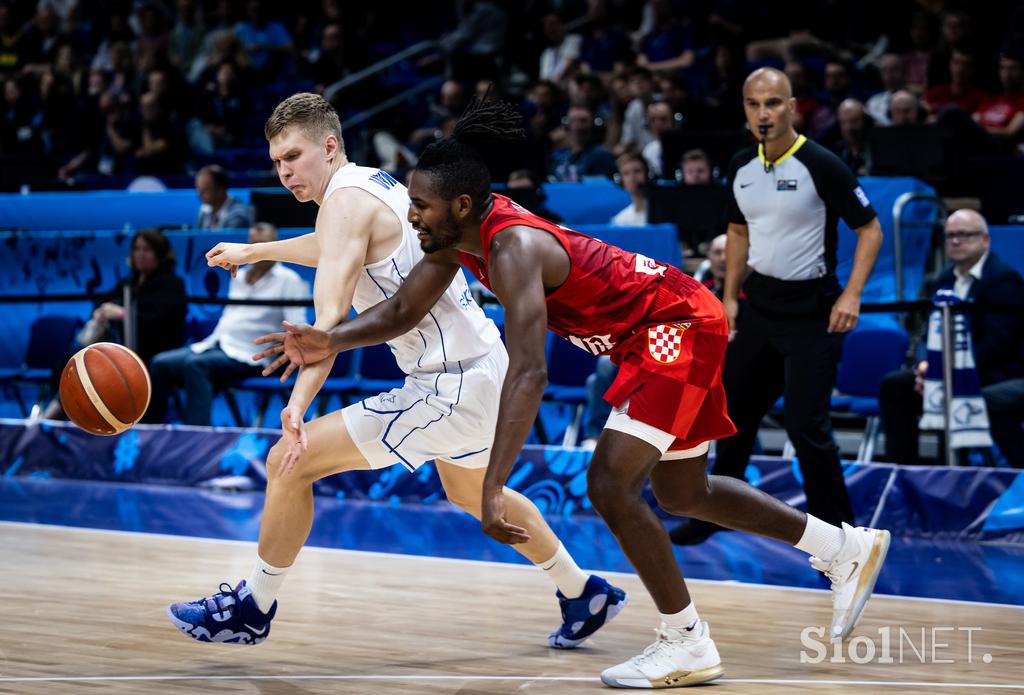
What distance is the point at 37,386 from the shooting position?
441 inches

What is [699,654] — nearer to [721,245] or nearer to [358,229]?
[358,229]

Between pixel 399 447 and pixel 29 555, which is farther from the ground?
pixel 399 447

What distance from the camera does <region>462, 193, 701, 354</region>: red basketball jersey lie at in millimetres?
4039

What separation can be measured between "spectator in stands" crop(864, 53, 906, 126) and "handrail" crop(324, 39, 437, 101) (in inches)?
219

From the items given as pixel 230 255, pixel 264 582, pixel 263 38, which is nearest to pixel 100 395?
pixel 230 255

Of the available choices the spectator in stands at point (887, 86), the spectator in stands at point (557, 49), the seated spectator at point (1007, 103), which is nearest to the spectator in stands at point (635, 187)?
the spectator in stands at point (887, 86)

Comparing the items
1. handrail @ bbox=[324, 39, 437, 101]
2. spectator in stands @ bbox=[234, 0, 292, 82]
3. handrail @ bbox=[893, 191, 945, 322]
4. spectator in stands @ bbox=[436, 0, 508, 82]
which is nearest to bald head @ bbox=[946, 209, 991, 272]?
handrail @ bbox=[893, 191, 945, 322]

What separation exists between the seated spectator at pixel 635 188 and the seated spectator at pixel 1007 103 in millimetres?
2530

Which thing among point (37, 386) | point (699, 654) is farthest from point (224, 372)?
point (699, 654)

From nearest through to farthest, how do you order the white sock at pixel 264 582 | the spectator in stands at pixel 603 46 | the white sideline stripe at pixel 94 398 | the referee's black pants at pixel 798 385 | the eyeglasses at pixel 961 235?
1. the white sock at pixel 264 582
2. the white sideline stripe at pixel 94 398
3. the referee's black pants at pixel 798 385
4. the eyeglasses at pixel 961 235
5. the spectator in stands at pixel 603 46

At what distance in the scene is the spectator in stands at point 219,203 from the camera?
1056 cm

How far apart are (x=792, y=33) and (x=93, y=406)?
938 centimetres

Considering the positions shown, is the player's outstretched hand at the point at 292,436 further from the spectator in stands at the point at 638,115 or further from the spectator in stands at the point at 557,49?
the spectator in stands at the point at 557,49

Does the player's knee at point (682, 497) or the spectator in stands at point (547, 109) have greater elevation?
the spectator in stands at point (547, 109)
